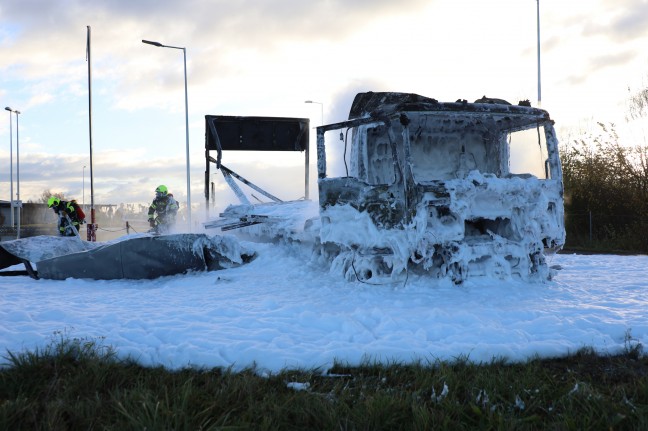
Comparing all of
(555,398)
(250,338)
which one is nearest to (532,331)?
(555,398)

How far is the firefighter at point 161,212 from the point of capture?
46.7 feet

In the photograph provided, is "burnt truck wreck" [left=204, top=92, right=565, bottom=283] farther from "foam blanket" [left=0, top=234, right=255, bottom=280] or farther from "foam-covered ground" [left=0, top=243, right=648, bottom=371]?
"foam blanket" [left=0, top=234, right=255, bottom=280]

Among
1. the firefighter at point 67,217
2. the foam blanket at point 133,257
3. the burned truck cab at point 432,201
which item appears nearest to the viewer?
the burned truck cab at point 432,201

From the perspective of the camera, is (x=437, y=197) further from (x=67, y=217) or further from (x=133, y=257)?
(x=67, y=217)

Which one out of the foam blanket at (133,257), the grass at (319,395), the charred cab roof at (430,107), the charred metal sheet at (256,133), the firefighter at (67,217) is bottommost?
the grass at (319,395)

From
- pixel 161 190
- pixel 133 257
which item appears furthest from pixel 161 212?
pixel 133 257

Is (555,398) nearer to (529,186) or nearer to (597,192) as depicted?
(529,186)

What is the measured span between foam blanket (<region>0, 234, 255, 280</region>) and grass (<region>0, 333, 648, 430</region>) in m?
4.30

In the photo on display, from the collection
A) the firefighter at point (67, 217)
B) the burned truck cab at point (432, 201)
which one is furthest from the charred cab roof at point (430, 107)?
the firefighter at point (67, 217)

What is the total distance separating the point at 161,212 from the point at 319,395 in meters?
12.0

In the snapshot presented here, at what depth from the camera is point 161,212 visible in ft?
46.8

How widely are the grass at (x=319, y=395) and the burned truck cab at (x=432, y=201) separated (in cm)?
276

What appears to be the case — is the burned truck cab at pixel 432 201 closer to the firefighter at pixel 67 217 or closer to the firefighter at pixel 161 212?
the firefighter at pixel 161 212

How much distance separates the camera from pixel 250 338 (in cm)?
434
